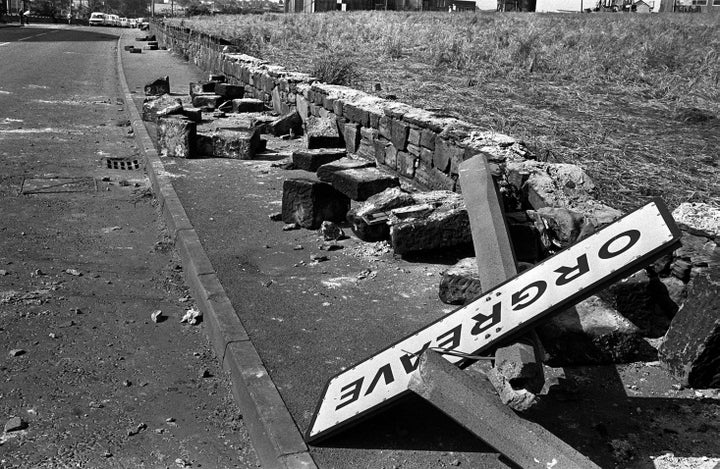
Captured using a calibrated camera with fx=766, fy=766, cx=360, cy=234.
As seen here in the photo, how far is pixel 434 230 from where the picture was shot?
6.46 metres

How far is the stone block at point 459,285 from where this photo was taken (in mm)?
5539

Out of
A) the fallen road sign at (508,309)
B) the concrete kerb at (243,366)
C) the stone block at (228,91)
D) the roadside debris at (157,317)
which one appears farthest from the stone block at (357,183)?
the stone block at (228,91)

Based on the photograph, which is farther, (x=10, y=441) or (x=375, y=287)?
(x=375, y=287)

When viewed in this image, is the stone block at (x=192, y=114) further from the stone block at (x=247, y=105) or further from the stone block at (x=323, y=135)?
the stone block at (x=323, y=135)

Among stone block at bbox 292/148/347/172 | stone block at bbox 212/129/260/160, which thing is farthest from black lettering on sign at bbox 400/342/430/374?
stone block at bbox 212/129/260/160

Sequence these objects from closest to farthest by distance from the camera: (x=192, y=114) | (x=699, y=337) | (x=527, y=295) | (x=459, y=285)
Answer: (x=527, y=295), (x=699, y=337), (x=459, y=285), (x=192, y=114)

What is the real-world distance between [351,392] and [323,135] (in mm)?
6771

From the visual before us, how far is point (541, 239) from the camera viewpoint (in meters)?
6.12

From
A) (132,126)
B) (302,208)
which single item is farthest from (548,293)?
(132,126)

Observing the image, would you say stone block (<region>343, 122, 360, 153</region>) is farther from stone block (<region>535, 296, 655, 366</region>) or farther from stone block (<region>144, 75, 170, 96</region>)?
stone block (<region>144, 75, 170, 96</region>)

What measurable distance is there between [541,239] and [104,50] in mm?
30106

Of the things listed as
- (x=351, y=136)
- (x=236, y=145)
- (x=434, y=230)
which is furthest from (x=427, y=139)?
(x=236, y=145)

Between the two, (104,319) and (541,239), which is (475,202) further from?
(104,319)

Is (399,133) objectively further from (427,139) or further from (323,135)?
(323,135)
